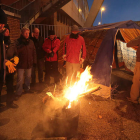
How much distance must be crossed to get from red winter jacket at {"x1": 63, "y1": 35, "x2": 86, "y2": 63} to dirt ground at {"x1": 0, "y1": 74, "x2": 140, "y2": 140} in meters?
1.54

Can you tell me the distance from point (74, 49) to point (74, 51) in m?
0.07

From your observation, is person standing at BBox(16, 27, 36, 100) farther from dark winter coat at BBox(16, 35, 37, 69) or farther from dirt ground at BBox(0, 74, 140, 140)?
dirt ground at BBox(0, 74, 140, 140)

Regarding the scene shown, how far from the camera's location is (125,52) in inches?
254

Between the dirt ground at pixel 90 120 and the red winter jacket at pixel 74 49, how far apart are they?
154cm

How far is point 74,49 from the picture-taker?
4.45 metres

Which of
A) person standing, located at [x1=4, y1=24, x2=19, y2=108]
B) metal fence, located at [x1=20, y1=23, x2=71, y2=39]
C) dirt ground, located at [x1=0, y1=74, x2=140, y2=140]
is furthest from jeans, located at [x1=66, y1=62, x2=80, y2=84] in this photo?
metal fence, located at [x1=20, y1=23, x2=71, y2=39]

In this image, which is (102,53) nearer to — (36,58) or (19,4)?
(36,58)

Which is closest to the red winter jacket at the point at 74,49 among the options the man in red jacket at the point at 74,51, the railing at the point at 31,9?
the man in red jacket at the point at 74,51

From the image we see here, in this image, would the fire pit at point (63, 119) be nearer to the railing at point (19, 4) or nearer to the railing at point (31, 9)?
the railing at point (31, 9)

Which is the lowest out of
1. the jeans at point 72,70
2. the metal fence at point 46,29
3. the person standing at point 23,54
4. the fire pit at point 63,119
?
the fire pit at point 63,119

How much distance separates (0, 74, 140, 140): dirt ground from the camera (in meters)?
2.58

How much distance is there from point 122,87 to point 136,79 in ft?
5.54

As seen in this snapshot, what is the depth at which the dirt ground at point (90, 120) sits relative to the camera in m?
2.58

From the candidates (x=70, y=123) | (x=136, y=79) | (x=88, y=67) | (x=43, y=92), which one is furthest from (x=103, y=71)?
(x=70, y=123)
